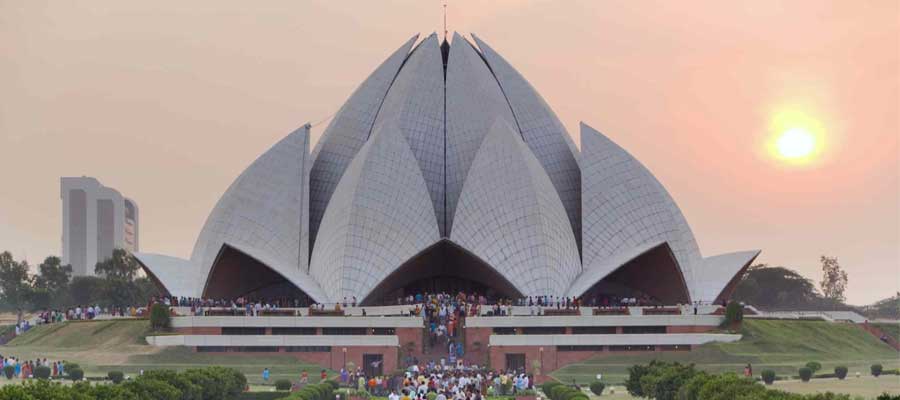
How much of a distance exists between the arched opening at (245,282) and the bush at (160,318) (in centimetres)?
895

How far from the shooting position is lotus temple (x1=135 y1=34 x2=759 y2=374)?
197 feet

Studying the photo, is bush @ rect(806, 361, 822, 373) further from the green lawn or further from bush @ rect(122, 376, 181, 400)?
bush @ rect(122, 376, 181, 400)

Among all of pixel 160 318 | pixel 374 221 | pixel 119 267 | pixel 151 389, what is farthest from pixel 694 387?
pixel 119 267

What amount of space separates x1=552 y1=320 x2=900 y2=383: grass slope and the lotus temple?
269cm

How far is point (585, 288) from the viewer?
194 ft

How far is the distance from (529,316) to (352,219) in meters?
11.4

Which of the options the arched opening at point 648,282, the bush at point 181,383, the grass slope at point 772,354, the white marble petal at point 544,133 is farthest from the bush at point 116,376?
the white marble petal at point 544,133

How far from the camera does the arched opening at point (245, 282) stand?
63688 mm

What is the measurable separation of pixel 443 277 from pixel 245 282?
969cm

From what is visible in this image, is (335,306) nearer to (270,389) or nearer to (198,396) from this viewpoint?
(270,389)

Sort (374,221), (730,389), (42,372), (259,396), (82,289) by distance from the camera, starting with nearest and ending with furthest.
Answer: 1. (730,389)
2. (259,396)
3. (42,372)
4. (374,221)
5. (82,289)

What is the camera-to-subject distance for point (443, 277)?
67500 mm

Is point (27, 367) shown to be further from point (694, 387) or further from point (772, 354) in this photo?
point (772, 354)

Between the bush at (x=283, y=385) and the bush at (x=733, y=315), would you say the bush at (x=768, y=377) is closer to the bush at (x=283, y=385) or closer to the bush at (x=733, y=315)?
the bush at (x=733, y=315)
